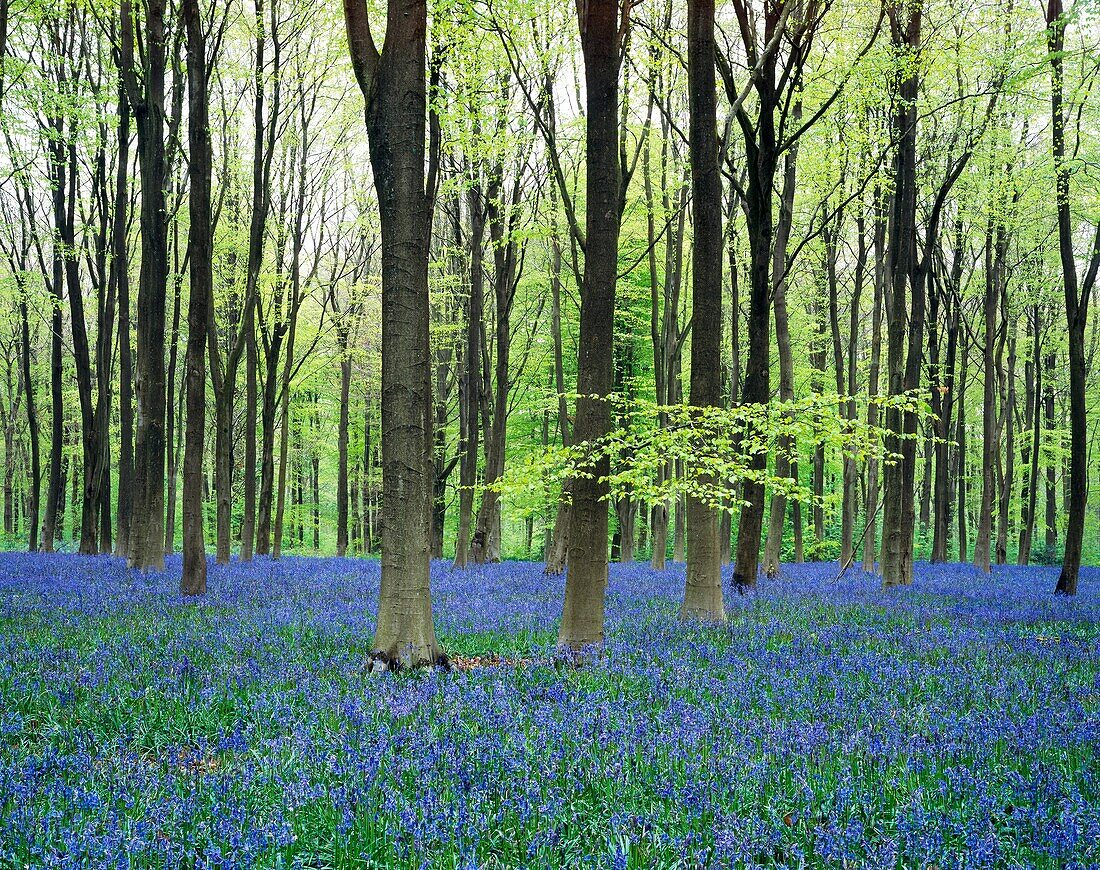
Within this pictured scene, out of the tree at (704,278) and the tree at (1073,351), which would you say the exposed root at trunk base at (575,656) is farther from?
the tree at (1073,351)

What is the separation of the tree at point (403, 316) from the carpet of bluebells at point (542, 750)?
97 centimetres

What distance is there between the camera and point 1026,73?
1346 centimetres

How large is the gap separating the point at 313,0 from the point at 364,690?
18.7 metres

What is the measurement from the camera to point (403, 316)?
287 inches

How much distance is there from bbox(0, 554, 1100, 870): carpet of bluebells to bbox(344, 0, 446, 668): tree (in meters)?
0.97

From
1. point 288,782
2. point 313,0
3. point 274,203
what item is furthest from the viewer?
point 274,203

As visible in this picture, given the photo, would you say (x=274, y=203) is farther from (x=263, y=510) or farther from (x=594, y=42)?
(x=594, y=42)

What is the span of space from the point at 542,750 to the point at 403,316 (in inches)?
165

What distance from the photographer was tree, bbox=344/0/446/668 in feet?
23.4

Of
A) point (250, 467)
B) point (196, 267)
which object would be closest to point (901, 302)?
point (196, 267)

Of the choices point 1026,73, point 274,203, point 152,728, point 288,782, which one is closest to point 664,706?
point 288,782

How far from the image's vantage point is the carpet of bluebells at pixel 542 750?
3404 millimetres

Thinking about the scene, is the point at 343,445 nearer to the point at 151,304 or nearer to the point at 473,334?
the point at 473,334

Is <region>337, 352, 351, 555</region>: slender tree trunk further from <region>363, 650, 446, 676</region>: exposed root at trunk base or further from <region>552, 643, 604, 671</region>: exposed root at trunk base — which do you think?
<region>363, 650, 446, 676</region>: exposed root at trunk base
